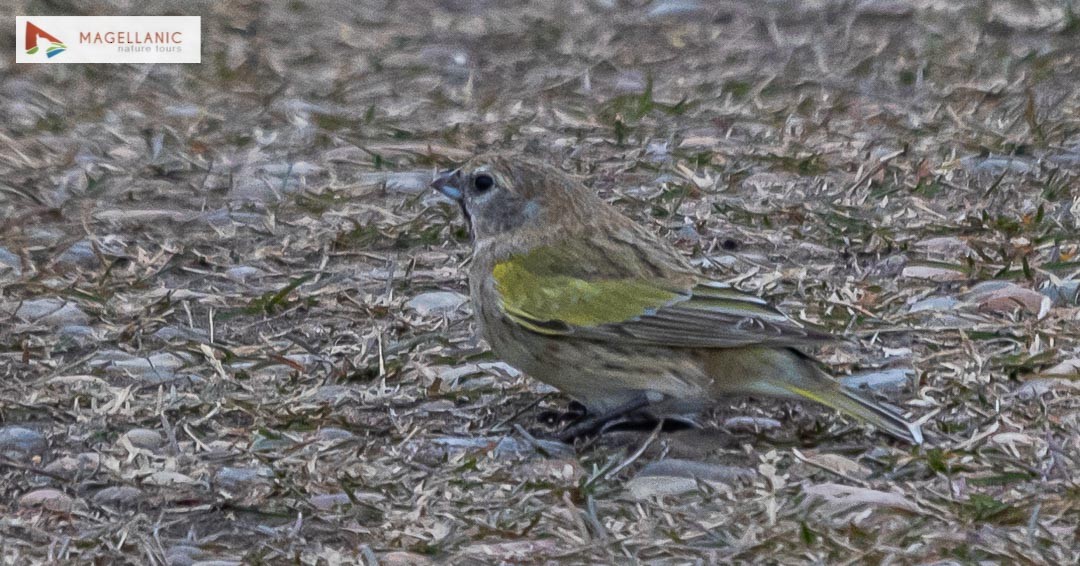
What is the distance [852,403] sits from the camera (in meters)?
4.91

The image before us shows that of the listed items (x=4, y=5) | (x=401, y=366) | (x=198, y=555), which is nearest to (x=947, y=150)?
(x=401, y=366)

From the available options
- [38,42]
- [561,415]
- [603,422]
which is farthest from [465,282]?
[38,42]

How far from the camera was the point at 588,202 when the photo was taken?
19.0 ft

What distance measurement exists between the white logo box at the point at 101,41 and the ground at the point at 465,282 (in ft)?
0.43

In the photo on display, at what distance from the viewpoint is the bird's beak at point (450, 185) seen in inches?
238

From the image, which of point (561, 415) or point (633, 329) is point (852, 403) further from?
point (561, 415)

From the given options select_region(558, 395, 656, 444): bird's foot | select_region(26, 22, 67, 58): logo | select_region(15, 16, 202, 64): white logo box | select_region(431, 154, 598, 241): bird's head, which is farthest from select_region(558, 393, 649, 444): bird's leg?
select_region(26, 22, 67, 58): logo

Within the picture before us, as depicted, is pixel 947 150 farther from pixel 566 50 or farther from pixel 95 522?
pixel 95 522

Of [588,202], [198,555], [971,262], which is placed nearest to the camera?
[198,555]

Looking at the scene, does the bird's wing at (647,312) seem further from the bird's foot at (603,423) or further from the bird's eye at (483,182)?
the bird's eye at (483,182)

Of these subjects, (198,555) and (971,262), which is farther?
(971,262)

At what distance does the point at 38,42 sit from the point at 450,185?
14.7ft

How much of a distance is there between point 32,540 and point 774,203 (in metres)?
3.79

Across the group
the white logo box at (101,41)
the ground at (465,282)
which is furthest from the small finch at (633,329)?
the white logo box at (101,41)
